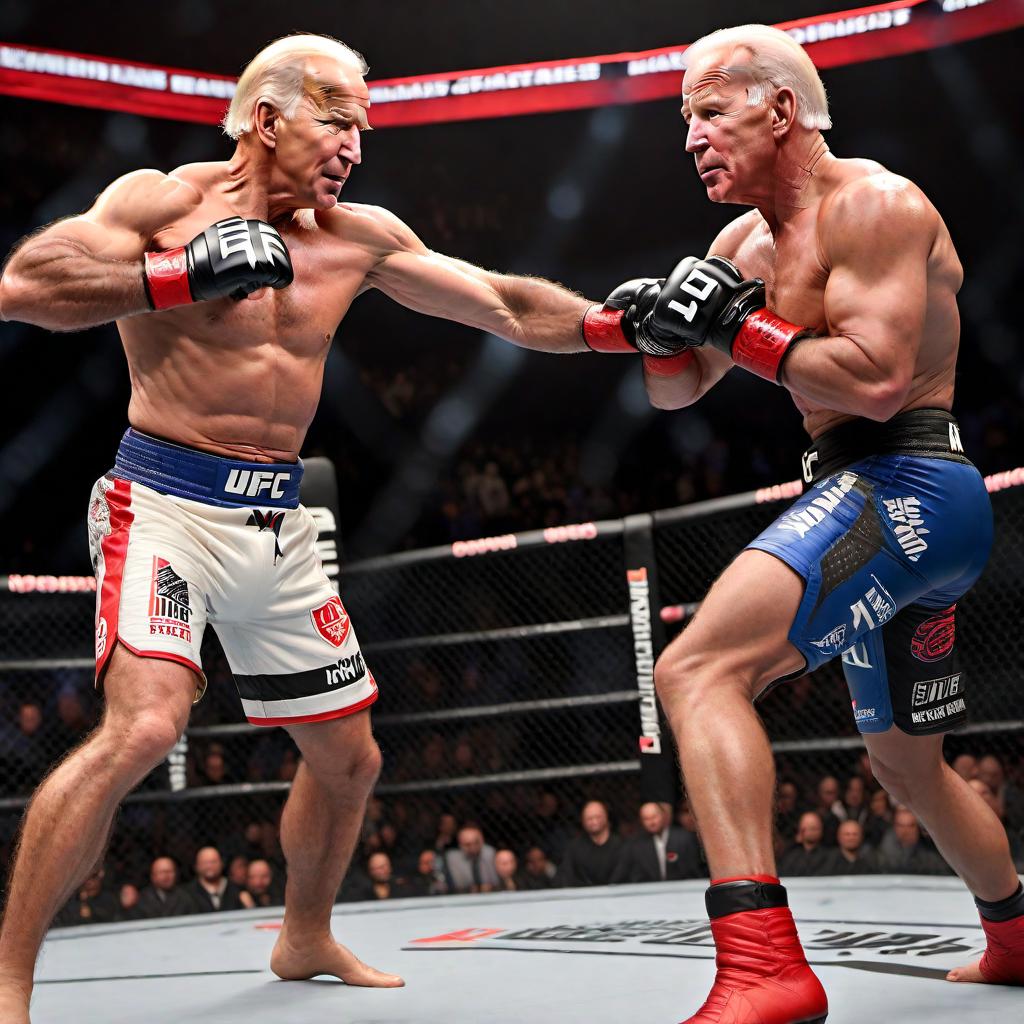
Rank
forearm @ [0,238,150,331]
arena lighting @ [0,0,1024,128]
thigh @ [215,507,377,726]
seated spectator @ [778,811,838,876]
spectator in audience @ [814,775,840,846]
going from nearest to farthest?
forearm @ [0,238,150,331], thigh @ [215,507,377,726], seated spectator @ [778,811,838,876], spectator in audience @ [814,775,840,846], arena lighting @ [0,0,1024,128]

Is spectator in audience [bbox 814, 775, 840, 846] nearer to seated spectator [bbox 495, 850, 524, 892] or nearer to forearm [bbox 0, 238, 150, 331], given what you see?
seated spectator [bbox 495, 850, 524, 892]

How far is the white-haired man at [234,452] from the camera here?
1.93m

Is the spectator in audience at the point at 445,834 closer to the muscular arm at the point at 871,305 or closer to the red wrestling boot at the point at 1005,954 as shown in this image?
the red wrestling boot at the point at 1005,954

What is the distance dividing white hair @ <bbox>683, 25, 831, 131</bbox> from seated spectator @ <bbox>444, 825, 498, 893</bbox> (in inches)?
130

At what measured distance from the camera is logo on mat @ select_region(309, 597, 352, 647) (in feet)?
7.63

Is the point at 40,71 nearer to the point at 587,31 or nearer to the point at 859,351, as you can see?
the point at 587,31

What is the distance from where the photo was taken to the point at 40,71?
678cm

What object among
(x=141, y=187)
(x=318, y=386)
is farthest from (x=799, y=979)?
(x=141, y=187)

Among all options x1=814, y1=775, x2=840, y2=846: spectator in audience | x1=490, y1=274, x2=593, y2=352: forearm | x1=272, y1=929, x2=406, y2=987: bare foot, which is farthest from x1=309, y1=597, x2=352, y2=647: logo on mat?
x1=814, y1=775, x2=840, y2=846: spectator in audience

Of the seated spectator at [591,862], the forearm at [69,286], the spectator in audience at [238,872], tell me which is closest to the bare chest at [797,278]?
the forearm at [69,286]

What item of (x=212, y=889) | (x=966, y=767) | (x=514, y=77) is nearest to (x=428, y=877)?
(x=212, y=889)

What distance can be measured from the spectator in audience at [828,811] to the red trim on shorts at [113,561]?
10.3 ft

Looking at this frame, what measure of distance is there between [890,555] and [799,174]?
70cm

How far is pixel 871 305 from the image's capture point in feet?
5.98
